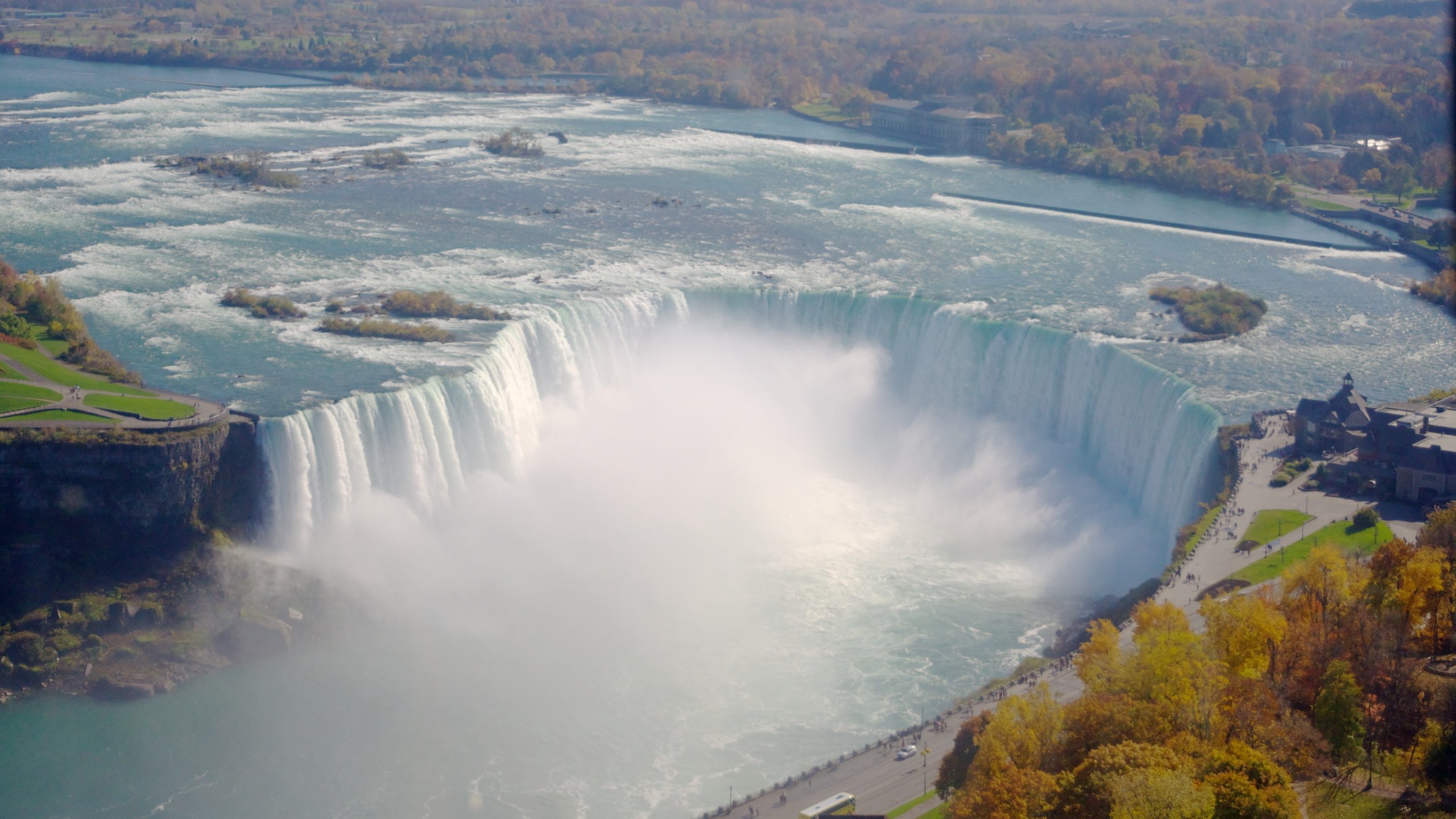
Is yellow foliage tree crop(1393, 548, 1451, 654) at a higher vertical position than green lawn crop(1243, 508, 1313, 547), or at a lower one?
higher

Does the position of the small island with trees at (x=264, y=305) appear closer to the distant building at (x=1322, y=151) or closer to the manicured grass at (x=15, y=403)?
the manicured grass at (x=15, y=403)

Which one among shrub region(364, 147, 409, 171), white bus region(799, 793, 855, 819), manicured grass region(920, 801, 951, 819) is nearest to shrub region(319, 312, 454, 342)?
white bus region(799, 793, 855, 819)

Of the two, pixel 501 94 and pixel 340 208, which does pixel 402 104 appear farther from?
pixel 340 208

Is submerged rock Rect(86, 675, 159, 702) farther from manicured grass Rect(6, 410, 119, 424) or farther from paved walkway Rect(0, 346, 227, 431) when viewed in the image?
manicured grass Rect(6, 410, 119, 424)

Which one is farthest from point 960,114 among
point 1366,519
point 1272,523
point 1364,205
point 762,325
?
point 1366,519

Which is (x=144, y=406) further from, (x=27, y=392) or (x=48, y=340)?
(x=48, y=340)

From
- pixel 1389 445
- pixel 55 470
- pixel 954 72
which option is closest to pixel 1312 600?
pixel 1389 445

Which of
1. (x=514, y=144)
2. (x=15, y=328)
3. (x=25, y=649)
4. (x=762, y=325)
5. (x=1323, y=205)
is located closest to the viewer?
(x=25, y=649)
